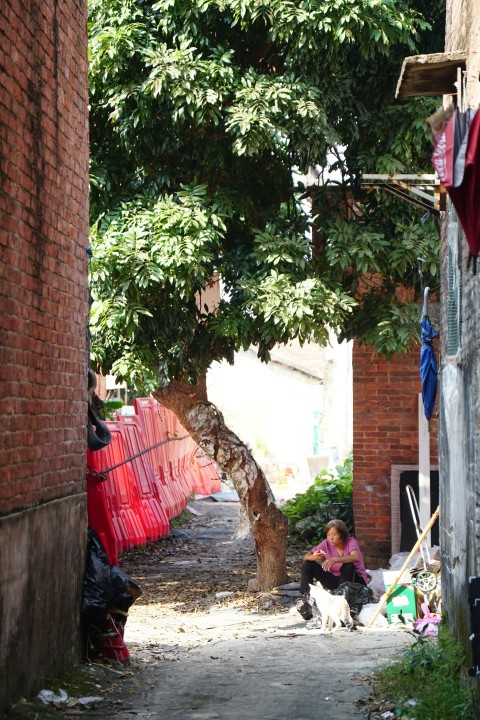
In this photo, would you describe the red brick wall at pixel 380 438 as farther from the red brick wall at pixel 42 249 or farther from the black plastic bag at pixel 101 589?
the red brick wall at pixel 42 249

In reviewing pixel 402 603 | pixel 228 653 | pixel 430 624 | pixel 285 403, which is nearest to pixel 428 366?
pixel 430 624

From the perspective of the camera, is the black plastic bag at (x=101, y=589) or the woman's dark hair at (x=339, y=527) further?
the woman's dark hair at (x=339, y=527)

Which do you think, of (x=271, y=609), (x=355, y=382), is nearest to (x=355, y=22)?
(x=355, y=382)

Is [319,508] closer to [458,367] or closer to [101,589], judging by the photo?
[101,589]

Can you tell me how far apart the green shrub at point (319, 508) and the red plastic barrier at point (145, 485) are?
2163mm

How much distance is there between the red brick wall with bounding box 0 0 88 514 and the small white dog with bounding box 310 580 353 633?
12.5 ft

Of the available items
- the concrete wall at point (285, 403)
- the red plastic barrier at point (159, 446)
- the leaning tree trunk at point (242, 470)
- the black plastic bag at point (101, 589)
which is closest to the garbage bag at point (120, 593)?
the black plastic bag at point (101, 589)

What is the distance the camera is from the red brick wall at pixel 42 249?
578 cm

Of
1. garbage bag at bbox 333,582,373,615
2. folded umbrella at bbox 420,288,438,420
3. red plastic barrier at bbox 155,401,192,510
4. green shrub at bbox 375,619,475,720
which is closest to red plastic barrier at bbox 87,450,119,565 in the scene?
green shrub at bbox 375,619,475,720

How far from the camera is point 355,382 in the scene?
1473cm

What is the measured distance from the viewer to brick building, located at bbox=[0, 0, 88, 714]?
5750mm

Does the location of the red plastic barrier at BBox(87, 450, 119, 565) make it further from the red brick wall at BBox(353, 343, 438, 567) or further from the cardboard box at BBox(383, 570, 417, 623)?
the red brick wall at BBox(353, 343, 438, 567)

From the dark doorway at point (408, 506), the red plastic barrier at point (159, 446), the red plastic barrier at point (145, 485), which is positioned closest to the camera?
the dark doorway at point (408, 506)

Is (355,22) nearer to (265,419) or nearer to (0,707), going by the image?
(0,707)
